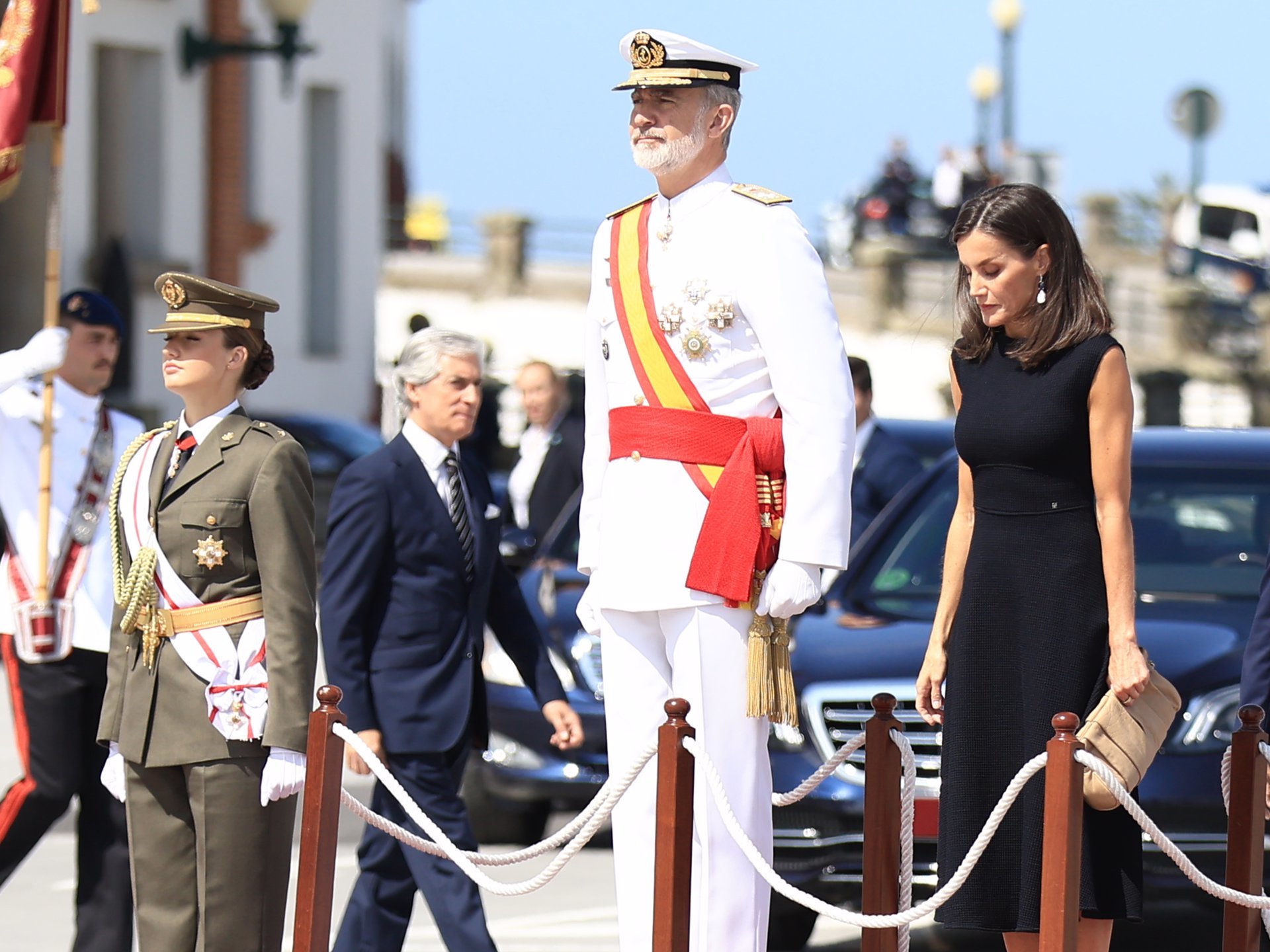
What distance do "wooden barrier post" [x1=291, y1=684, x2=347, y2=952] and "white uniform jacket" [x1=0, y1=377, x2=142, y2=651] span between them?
58.6 inches

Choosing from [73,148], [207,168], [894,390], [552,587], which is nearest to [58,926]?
[552,587]

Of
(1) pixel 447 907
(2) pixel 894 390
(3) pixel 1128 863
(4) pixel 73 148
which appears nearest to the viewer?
(3) pixel 1128 863

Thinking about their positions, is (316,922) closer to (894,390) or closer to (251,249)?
(251,249)

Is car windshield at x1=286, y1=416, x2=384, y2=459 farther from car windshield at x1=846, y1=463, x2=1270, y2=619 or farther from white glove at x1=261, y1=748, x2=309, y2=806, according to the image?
white glove at x1=261, y1=748, x2=309, y2=806

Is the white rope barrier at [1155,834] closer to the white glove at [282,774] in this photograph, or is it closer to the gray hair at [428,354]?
the white glove at [282,774]

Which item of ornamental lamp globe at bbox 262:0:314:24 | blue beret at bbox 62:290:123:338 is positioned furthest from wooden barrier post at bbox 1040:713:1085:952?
ornamental lamp globe at bbox 262:0:314:24

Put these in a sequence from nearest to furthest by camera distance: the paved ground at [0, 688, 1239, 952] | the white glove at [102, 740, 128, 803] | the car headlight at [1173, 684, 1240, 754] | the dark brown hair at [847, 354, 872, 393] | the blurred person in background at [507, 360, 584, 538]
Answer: the white glove at [102, 740, 128, 803]
the car headlight at [1173, 684, 1240, 754]
the paved ground at [0, 688, 1239, 952]
the dark brown hair at [847, 354, 872, 393]
the blurred person in background at [507, 360, 584, 538]

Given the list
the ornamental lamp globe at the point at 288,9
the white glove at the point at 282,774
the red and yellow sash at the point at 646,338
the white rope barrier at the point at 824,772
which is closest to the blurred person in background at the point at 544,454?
the white rope barrier at the point at 824,772

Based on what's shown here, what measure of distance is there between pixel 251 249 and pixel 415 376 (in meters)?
16.7

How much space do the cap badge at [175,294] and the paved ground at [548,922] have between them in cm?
276

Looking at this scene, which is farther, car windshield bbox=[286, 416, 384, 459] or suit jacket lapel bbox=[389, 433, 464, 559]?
car windshield bbox=[286, 416, 384, 459]

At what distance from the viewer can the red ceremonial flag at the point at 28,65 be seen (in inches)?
296

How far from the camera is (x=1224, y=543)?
8320 mm

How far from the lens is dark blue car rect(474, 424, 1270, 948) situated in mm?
7082
